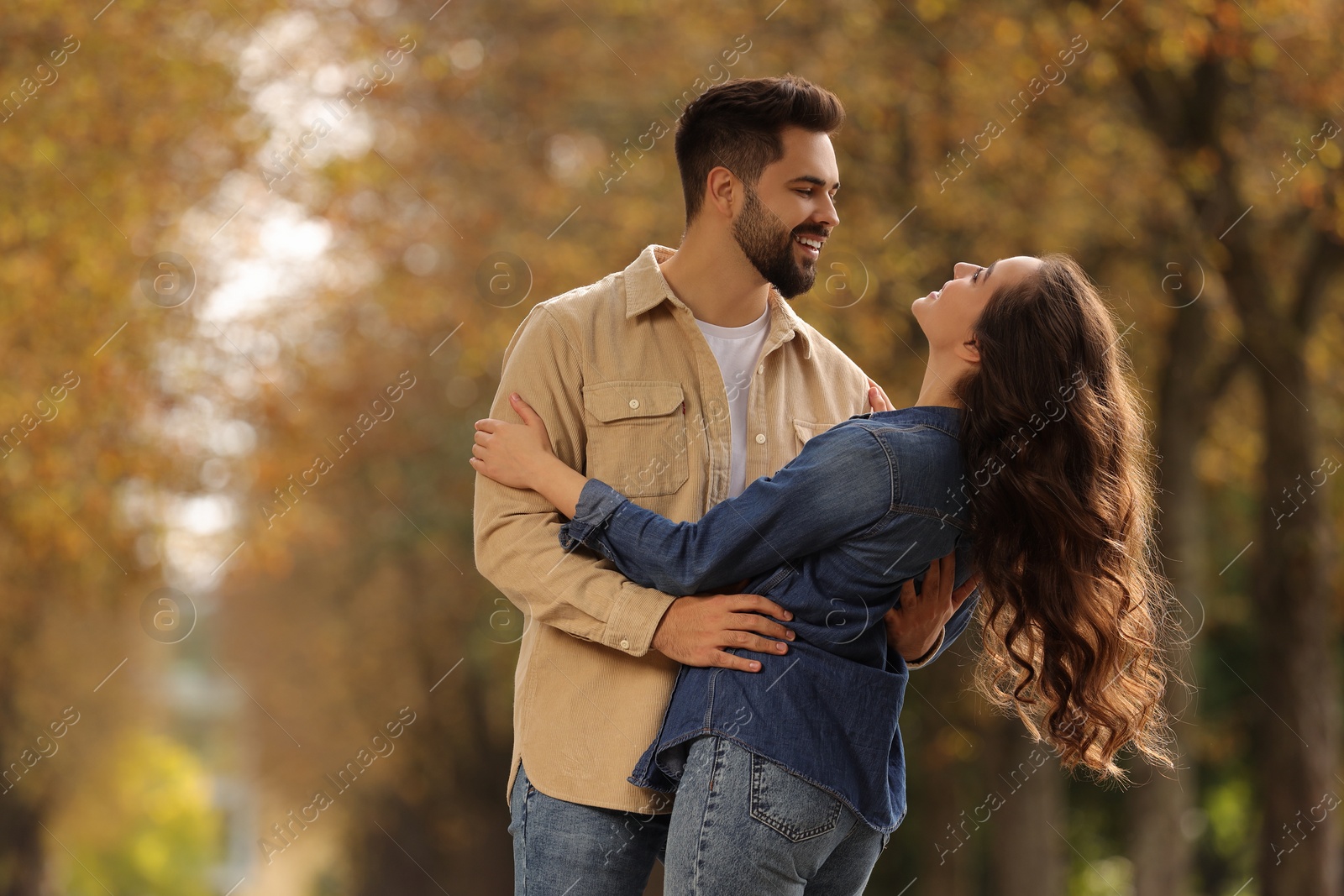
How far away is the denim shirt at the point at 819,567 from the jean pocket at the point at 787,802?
0.02 metres

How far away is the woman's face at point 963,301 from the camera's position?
3.01 meters

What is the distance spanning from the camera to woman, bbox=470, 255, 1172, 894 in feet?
9.15

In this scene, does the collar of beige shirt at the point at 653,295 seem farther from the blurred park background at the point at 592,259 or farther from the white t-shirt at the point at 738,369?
the blurred park background at the point at 592,259

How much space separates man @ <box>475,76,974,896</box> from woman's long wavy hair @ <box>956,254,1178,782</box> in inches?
11.8

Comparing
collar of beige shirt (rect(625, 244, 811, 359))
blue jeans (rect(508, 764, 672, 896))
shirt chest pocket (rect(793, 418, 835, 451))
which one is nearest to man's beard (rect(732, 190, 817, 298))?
collar of beige shirt (rect(625, 244, 811, 359))

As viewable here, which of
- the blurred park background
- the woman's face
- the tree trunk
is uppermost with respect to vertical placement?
the woman's face

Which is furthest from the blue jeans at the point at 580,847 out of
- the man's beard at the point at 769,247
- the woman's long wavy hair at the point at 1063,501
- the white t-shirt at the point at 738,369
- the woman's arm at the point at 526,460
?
the man's beard at the point at 769,247

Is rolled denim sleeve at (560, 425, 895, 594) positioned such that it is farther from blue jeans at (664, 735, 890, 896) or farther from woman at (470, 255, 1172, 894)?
blue jeans at (664, 735, 890, 896)

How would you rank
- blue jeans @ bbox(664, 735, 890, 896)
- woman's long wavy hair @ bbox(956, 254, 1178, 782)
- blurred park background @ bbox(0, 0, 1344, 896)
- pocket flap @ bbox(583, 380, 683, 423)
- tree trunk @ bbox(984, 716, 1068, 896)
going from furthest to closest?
tree trunk @ bbox(984, 716, 1068, 896) → blurred park background @ bbox(0, 0, 1344, 896) → pocket flap @ bbox(583, 380, 683, 423) → woman's long wavy hair @ bbox(956, 254, 1178, 782) → blue jeans @ bbox(664, 735, 890, 896)

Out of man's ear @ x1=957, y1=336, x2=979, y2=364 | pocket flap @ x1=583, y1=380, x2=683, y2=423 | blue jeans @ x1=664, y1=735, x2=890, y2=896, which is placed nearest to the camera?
blue jeans @ x1=664, y1=735, x2=890, y2=896

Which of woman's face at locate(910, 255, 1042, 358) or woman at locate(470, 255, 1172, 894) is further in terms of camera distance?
woman's face at locate(910, 255, 1042, 358)

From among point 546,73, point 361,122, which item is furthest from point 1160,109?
point 361,122

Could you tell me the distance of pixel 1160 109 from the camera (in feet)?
32.1

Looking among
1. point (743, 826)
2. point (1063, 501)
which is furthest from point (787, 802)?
point (1063, 501)
